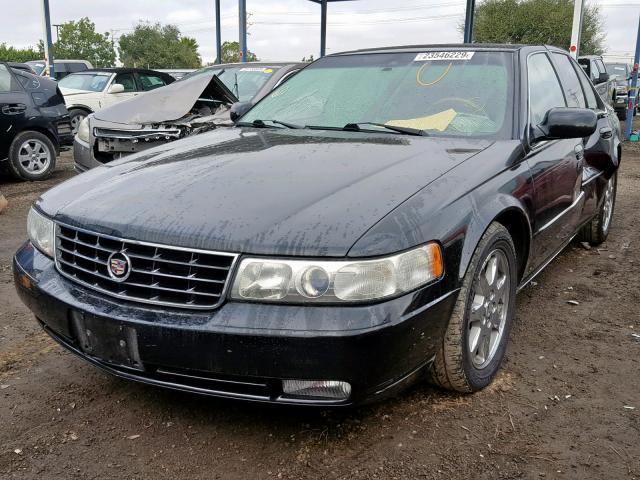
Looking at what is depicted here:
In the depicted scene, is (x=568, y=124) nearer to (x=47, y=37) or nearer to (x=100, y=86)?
(x=100, y=86)

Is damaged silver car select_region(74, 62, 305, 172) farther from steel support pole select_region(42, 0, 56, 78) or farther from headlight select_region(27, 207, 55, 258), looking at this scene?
steel support pole select_region(42, 0, 56, 78)

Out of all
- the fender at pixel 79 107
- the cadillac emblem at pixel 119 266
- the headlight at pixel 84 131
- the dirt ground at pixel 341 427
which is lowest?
the dirt ground at pixel 341 427

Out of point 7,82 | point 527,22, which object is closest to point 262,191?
point 7,82

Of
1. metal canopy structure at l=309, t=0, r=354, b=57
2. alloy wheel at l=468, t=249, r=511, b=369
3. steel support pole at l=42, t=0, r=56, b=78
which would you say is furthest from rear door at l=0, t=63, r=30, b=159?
metal canopy structure at l=309, t=0, r=354, b=57

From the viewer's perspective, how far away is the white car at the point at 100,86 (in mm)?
12695

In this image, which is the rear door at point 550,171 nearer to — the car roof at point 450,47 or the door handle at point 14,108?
the car roof at point 450,47

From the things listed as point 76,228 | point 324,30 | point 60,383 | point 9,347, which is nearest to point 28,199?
point 9,347

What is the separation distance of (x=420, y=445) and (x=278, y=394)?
0.61 metres

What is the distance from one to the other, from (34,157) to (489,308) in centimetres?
718

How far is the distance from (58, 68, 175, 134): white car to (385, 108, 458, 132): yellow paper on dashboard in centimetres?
1052

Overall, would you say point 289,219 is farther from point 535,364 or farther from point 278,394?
point 535,364

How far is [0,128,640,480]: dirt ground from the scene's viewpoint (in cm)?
224

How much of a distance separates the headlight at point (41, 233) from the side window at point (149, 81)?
11.2 m

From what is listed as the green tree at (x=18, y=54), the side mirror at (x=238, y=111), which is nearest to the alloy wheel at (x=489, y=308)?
the side mirror at (x=238, y=111)
